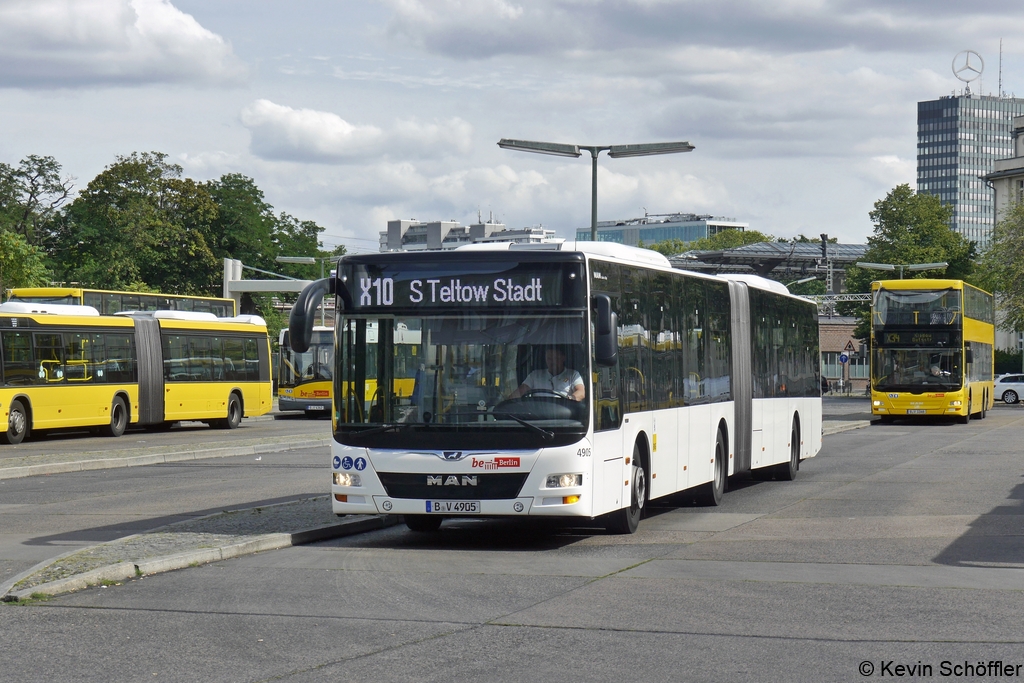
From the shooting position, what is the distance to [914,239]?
8506 centimetres

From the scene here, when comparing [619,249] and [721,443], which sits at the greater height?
[619,249]

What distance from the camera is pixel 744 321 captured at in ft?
61.7

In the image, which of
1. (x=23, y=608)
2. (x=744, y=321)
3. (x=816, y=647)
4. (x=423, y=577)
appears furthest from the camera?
(x=744, y=321)

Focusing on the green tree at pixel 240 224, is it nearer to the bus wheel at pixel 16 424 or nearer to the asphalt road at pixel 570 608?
the bus wheel at pixel 16 424

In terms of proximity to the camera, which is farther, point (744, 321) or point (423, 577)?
point (744, 321)

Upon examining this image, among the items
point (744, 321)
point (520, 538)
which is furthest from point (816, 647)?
point (744, 321)

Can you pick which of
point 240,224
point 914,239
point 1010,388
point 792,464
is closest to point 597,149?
point 792,464

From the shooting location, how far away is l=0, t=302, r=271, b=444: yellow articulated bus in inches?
1203

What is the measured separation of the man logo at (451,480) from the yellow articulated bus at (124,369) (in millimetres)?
19948

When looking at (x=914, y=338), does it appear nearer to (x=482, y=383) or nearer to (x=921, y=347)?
(x=921, y=347)

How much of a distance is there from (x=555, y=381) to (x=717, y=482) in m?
5.44

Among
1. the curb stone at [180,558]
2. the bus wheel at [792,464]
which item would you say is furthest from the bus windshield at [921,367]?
the curb stone at [180,558]

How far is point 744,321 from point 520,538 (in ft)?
20.7

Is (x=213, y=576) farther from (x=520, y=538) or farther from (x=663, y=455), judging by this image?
(x=663, y=455)
